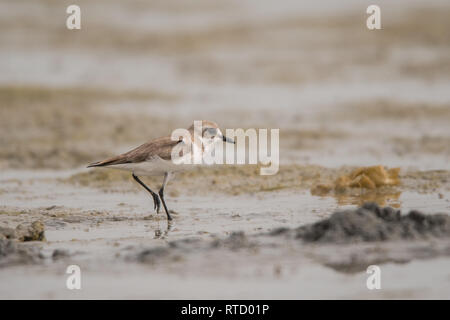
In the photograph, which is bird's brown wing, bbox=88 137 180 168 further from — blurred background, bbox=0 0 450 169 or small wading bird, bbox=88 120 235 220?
blurred background, bbox=0 0 450 169

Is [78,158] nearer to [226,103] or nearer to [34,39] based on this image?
[226,103]

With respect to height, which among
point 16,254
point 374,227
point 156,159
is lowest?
point 16,254

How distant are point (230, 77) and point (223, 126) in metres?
4.16

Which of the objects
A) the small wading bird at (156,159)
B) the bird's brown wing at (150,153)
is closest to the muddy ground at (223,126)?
the small wading bird at (156,159)

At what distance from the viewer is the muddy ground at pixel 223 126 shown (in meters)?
6.12

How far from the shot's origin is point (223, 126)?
13.9 m

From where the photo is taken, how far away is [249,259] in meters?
6.33

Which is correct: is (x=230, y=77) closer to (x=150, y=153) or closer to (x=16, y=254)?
(x=150, y=153)

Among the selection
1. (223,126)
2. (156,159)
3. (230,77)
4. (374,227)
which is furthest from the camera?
(230,77)

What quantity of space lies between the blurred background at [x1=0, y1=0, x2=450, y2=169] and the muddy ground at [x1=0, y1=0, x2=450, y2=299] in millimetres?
59

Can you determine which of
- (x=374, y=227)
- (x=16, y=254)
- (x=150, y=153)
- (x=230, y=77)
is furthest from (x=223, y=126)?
(x=16, y=254)

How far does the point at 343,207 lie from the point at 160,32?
13.5m

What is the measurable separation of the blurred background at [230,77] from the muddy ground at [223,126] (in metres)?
0.06

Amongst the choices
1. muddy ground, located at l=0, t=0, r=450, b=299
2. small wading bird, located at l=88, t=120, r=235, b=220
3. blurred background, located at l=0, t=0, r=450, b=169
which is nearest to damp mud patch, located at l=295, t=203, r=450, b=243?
muddy ground, located at l=0, t=0, r=450, b=299
